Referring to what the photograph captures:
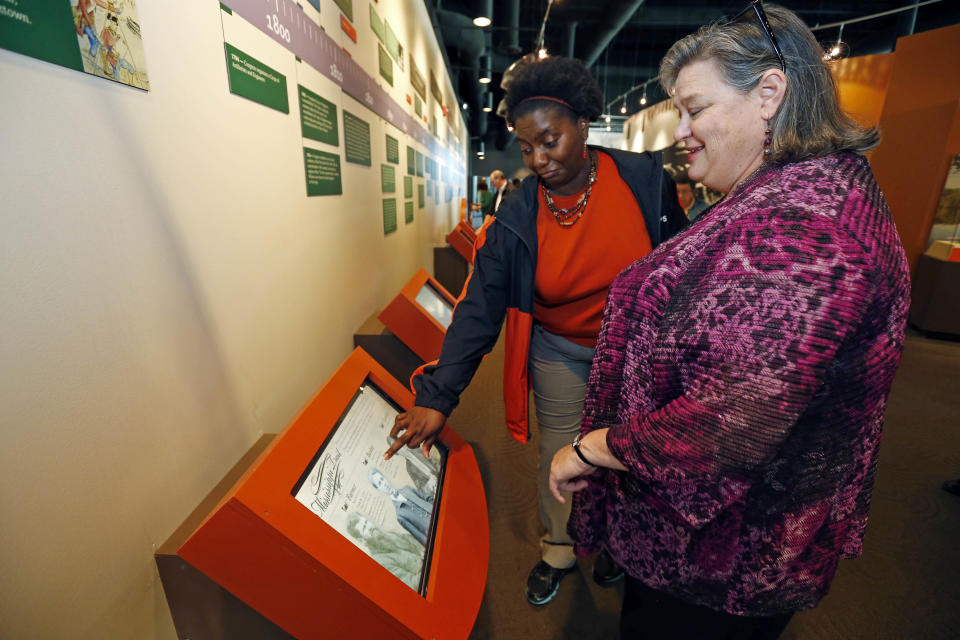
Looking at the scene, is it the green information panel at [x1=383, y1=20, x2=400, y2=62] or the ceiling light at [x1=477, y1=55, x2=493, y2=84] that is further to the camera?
the ceiling light at [x1=477, y1=55, x2=493, y2=84]

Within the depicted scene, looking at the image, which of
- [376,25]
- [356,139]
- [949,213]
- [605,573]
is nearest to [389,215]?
[356,139]

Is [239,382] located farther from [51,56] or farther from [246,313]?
[51,56]

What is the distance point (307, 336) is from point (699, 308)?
1584 mm

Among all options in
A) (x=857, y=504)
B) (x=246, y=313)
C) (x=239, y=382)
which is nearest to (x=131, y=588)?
(x=239, y=382)

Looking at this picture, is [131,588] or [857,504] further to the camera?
[131,588]

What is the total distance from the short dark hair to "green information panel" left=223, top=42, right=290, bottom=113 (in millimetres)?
811

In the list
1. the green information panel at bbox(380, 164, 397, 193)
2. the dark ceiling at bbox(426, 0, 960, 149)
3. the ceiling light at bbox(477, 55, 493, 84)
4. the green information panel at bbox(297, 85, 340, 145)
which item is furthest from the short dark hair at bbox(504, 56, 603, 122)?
the ceiling light at bbox(477, 55, 493, 84)

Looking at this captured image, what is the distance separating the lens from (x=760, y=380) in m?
0.57

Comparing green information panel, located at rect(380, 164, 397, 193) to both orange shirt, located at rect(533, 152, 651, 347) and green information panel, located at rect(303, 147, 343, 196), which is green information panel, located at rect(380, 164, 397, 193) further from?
orange shirt, located at rect(533, 152, 651, 347)

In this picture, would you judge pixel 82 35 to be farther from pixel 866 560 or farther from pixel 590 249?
pixel 866 560

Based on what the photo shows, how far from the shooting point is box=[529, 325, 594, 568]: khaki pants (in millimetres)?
1446

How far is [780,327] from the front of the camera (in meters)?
0.55

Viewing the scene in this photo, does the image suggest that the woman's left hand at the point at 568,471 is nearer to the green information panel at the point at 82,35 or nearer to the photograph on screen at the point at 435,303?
the green information panel at the point at 82,35

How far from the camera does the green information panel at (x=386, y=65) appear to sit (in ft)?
10.2
